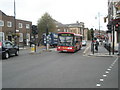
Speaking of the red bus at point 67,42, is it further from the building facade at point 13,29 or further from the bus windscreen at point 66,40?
the building facade at point 13,29

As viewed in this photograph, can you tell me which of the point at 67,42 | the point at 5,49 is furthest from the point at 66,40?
the point at 5,49

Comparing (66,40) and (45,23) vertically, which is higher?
(45,23)

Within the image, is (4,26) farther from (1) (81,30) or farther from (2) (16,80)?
(1) (81,30)

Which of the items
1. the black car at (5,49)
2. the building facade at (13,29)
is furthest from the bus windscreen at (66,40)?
the building facade at (13,29)

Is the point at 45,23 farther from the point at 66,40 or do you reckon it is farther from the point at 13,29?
the point at 66,40

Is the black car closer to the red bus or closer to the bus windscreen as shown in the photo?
the red bus

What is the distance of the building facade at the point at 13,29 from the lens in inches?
1471

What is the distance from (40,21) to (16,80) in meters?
51.5

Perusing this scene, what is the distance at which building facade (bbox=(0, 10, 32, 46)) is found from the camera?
123ft

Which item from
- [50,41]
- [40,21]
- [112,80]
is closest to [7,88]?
[112,80]

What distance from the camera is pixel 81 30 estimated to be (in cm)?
11031

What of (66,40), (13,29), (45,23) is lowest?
(66,40)

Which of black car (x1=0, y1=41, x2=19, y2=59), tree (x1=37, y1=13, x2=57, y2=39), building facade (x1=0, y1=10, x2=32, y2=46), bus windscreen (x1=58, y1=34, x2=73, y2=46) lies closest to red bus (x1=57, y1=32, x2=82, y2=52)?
bus windscreen (x1=58, y1=34, x2=73, y2=46)

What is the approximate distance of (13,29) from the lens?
41.5 meters
